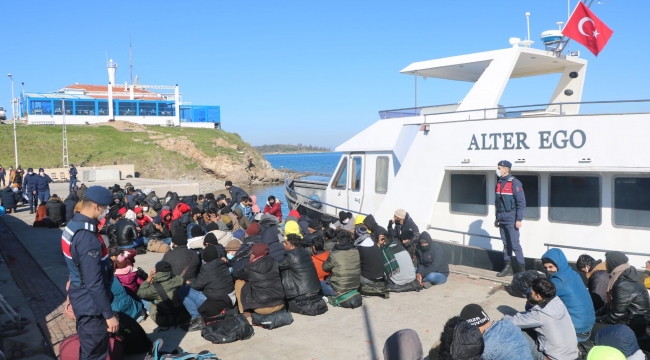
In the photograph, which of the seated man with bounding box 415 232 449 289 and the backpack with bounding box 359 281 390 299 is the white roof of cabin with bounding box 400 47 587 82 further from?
the backpack with bounding box 359 281 390 299

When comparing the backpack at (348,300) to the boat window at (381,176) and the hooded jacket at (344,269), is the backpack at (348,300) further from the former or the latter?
the boat window at (381,176)

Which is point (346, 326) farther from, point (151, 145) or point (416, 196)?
point (151, 145)

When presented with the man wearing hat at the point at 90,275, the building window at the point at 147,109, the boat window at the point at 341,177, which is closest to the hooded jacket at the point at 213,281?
the man wearing hat at the point at 90,275

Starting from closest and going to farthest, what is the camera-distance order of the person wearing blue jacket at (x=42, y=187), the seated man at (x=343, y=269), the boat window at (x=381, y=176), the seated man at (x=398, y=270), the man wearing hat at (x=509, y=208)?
the seated man at (x=343, y=269)
the seated man at (x=398, y=270)
the man wearing hat at (x=509, y=208)
the boat window at (x=381, y=176)
the person wearing blue jacket at (x=42, y=187)

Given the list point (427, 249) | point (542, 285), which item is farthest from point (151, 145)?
point (542, 285)

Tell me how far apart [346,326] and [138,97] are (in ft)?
249

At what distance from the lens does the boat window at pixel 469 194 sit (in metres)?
10.4

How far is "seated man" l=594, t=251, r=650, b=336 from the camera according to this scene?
234 inches

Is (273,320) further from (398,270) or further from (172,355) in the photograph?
(398,270)

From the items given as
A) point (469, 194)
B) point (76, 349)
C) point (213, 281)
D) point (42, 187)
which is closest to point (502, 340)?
point (213, 281)

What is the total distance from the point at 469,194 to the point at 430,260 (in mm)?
2301

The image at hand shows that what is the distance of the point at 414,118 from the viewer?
1205 cm

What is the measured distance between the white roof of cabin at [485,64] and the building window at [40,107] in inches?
2611

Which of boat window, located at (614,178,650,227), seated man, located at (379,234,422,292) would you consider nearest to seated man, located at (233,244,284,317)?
seated man, located at (379,234,422,292)
